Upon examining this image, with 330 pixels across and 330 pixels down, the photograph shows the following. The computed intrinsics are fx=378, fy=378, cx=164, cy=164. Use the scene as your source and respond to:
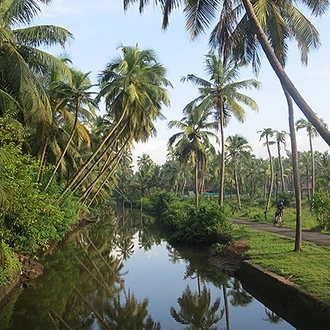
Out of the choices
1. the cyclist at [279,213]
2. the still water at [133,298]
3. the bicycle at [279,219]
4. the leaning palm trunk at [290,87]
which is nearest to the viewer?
the leaning palm trunk at [290,87]

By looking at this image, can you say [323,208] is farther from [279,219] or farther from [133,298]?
[133,298]

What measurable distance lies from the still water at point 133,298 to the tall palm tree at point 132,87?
637 cm

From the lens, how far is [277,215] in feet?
72.8

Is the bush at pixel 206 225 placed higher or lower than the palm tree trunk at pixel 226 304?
higher

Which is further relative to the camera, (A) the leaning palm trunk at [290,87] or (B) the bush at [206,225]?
(B) the bush at [206,225]

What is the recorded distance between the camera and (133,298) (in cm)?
1174

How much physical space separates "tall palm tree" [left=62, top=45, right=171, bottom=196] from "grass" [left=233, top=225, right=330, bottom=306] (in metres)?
9.69

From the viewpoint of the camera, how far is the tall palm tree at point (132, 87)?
20.7 metres

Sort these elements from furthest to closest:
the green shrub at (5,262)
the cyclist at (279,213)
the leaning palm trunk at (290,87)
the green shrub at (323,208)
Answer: the cyclist at (279,213)
the green shrub at (323,208)
the green shrub at (5,262)
the leaning palm trunk at (290,87)

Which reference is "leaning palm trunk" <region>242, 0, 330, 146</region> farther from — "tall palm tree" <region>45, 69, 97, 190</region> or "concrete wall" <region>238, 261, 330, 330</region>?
"tall palm tree" <region>45, 69, 97, 190</region>

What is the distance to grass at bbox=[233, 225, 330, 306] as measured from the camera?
29.7 feet

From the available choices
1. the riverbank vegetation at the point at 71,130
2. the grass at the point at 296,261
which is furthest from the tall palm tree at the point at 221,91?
the grass at the point at 296,261

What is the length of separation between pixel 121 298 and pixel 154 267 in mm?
5312

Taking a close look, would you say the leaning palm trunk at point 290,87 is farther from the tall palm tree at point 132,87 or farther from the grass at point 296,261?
the tall palm tree at point 132,87
